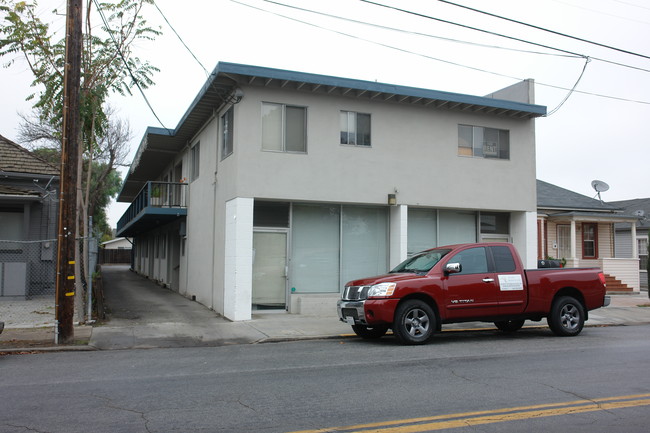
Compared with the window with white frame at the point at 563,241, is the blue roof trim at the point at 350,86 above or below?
above

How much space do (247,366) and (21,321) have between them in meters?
7.33

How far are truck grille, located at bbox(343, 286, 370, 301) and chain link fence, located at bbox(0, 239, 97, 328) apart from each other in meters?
5.88

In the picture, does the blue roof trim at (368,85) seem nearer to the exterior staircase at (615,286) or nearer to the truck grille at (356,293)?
the truck grille at (356,293)

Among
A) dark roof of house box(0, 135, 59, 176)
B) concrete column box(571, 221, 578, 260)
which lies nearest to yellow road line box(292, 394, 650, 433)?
dark roof of house box(0, 135, 59, 176)

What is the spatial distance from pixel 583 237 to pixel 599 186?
378 centimetres

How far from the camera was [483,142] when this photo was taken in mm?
17406

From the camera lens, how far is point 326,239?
15.6 m

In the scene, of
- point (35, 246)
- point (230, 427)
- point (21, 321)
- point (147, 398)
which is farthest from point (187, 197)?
point (230, 427)

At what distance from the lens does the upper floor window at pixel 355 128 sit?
15.5 meters

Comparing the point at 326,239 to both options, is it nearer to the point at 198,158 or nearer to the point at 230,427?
the point at 198,158

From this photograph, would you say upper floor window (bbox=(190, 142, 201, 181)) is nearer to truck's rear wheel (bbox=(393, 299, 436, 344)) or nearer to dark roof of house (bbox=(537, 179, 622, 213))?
truck's rear wheel (bbox=(393, 299, 436, 344))

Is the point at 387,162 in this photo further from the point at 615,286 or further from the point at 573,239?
the point at 615,286

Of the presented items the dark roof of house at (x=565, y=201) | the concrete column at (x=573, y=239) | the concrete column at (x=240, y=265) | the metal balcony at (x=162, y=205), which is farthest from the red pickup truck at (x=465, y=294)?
the dark roof of house at (x=565, y=201)

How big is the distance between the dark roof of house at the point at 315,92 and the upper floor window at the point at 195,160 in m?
0.55
